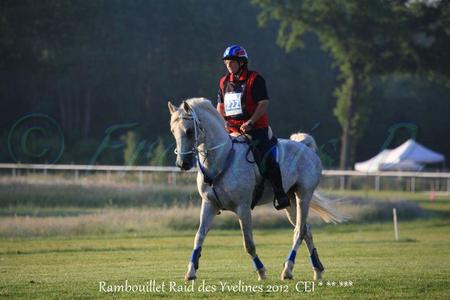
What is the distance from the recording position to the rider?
1316 cm

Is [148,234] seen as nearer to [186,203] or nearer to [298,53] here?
[186,203]

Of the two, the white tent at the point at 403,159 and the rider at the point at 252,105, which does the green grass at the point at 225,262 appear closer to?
the rider at the point at 252,105

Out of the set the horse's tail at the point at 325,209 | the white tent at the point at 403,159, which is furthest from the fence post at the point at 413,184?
the horse's tail at the point at 325,209

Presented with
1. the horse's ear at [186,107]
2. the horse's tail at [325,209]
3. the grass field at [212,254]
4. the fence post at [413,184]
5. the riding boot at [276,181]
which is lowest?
the fence post at [413,184]

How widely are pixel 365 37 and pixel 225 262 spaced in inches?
1775

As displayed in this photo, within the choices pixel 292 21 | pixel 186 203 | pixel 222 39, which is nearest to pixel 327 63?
pixel 222 39

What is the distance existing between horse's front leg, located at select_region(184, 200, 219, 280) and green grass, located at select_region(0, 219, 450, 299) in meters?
0.30

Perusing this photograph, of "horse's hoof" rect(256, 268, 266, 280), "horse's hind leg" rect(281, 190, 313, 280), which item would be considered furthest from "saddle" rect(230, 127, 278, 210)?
"horse's hind leg" rect(281, 190, 313, 280)

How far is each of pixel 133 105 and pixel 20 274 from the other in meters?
61.0

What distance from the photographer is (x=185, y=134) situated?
12297 millimetres

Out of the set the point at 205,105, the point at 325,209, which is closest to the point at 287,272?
the point at 205,105

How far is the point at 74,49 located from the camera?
62.6 meters

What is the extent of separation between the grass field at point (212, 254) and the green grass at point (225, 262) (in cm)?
2

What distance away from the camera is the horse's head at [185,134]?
39.7 ft
